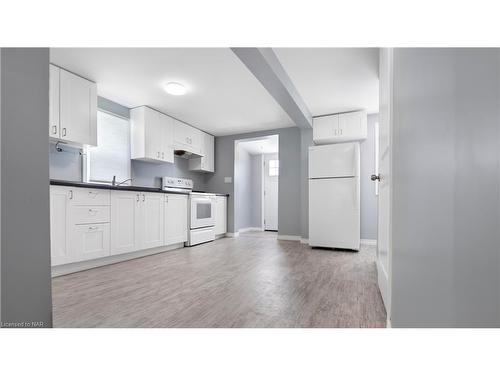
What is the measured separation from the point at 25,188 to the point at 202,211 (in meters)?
3.58

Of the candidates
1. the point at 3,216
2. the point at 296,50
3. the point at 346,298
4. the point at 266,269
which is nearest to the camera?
the point at 3,216

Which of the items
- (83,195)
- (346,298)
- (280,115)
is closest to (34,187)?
(346,298)

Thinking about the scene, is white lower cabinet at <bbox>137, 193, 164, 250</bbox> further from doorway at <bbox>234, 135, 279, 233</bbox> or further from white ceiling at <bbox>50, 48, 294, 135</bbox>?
doorway at <bbox>234, 135, 279, 233</bbox>

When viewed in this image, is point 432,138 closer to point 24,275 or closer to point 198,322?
point 24,275

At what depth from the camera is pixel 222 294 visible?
1.68 meters

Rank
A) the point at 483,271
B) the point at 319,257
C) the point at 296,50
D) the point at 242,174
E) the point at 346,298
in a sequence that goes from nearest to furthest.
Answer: the point at 483,271 → the point at 346,298 → the point at 296,50 → the point at 319,257 → the point at 242,174

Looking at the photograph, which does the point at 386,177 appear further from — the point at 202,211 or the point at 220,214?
the point at 220,214

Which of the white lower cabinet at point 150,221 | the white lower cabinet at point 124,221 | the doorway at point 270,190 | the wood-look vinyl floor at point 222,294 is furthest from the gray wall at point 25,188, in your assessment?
the doorway at point 270,190

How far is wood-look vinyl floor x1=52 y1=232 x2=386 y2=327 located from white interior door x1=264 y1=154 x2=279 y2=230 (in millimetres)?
3696

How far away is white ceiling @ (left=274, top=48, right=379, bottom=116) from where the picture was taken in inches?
91.1

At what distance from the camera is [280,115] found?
414cm

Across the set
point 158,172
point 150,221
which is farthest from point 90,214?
point 158,172

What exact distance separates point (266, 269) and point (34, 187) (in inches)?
81.6

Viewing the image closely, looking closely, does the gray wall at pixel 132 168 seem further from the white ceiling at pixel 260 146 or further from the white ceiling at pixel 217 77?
the white ceiling at pixel 260 146
